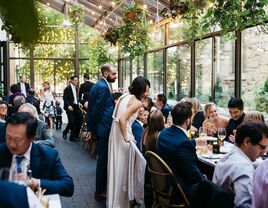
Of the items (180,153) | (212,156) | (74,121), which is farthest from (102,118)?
(74,121)

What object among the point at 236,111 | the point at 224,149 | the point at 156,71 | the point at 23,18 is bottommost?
the point at 224,149

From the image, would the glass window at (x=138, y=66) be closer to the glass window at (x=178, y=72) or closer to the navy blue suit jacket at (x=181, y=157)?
the glass window at (x=178, y=72)

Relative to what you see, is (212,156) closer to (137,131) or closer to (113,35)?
(137,131)

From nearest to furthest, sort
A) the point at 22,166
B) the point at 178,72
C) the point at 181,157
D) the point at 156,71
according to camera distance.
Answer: the point at 22,166 < the point at 181,157 < the point at 178,72 < the point at 156,71

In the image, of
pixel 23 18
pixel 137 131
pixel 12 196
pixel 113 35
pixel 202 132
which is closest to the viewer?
pixel 23 18

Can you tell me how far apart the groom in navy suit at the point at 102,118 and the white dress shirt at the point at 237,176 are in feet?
7.76

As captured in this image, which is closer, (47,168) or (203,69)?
(47,168)

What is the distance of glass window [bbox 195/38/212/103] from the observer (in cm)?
873

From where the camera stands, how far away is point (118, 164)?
4.55 metres

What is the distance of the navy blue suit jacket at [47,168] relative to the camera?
246 centimetres

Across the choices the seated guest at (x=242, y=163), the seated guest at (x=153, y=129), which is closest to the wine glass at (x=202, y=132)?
the seated guest at (x=153, y=129)

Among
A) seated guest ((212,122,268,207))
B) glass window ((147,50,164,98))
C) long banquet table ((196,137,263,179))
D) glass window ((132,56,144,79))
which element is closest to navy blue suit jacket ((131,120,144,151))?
long banquet table ((196,137,263,179))

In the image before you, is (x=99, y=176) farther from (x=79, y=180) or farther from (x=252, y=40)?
(x=252, y=40)

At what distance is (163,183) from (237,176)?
0.87 m
